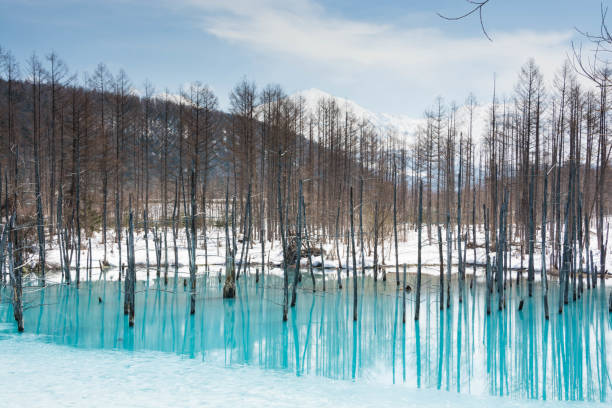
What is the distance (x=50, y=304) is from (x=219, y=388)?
10045 mm

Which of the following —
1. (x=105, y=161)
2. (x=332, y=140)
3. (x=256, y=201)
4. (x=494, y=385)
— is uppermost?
(x=332, y=140)

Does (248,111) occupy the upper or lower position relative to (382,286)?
upper

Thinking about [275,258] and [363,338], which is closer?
[363,338]

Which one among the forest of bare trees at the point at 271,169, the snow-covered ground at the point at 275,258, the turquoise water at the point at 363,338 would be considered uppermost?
the forest of bare trees at the point at 271,169

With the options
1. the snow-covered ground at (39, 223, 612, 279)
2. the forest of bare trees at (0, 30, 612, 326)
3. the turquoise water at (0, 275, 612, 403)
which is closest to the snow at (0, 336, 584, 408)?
the turquoise water at (0, 275, 612, 403)

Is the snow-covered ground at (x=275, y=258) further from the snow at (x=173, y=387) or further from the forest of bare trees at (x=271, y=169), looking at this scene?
the snow at (x=173, y=387)

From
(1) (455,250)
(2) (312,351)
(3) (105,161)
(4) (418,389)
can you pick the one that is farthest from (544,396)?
(3) (105,161)

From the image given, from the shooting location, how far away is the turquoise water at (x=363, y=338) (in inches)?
366

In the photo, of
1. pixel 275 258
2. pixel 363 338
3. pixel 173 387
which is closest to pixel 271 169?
pixel 275 258

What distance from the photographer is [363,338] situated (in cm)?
1210

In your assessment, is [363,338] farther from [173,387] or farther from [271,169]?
[271,169]

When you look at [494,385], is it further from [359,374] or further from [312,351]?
[312,351]

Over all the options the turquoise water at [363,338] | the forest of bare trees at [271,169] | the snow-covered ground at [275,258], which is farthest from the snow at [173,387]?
the snow-covered ground at [275,258]

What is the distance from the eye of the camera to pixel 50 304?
1552 centimetres
